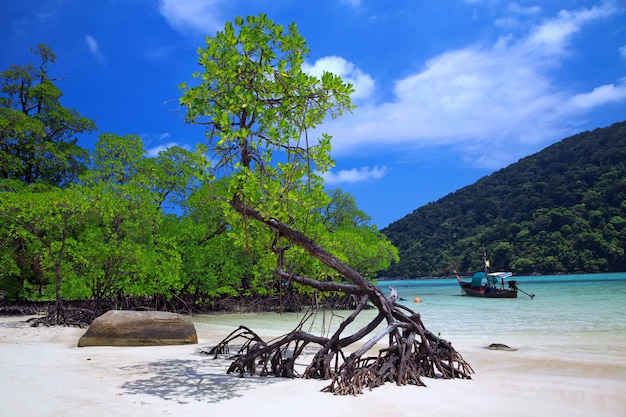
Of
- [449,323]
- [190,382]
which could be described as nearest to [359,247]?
[449,323]

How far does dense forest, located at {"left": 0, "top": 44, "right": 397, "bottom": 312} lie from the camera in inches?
585

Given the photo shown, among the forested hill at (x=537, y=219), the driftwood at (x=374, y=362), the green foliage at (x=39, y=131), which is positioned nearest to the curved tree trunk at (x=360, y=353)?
the driftwood at (x=374, y=362)

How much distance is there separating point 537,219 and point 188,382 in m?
66.1

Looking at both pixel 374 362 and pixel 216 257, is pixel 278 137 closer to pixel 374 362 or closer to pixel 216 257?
pixel 374 362

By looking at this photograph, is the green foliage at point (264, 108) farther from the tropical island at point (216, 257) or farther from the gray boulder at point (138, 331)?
the gray boulder at point (138, 331)

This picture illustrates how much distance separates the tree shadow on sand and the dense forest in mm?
4928

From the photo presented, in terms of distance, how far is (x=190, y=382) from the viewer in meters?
6.29

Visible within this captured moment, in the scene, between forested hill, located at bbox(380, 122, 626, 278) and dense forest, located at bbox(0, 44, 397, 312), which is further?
forested hill, located at bbox(380, 122, 626, 278)

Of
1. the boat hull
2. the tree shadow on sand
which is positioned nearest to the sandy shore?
the tree shadow on sand

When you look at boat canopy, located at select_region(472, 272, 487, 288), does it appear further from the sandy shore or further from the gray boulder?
the gray boulder

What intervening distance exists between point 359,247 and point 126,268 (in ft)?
49.6

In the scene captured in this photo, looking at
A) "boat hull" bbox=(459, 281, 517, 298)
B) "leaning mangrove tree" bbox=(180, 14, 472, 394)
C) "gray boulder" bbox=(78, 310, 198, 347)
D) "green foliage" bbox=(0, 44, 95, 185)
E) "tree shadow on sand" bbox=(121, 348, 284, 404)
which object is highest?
"green foliage" bbox=(0, 44, 95, 185)

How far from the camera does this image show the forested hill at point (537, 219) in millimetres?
59344

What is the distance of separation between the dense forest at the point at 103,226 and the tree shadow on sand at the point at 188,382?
16.2ft
